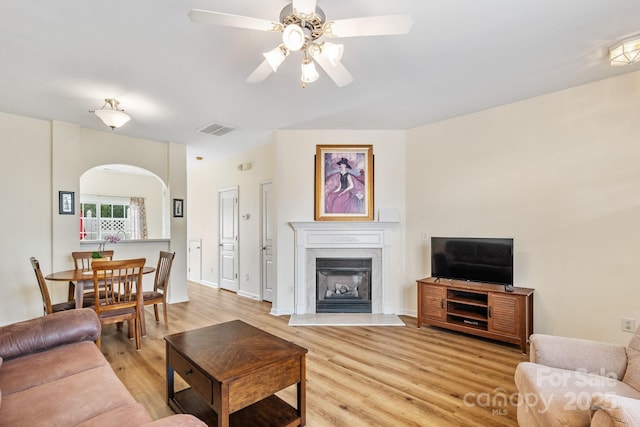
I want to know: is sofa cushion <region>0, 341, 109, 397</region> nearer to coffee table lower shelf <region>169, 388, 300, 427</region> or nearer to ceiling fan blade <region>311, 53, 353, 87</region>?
coffee table lower shelf <region>169, 388, 300, 427</region>

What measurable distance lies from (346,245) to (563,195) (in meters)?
2.52

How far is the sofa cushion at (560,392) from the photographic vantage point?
131cm

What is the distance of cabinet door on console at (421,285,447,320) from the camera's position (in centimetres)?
351

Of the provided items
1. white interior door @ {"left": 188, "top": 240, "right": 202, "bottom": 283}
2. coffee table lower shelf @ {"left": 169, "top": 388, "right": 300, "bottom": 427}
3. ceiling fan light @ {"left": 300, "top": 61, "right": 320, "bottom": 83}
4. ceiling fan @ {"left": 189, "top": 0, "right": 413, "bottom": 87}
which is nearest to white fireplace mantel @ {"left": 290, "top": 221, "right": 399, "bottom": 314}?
coffee table lower shelf @ {"left": 169, "top": 388, "right": 300, "bottom": 427}

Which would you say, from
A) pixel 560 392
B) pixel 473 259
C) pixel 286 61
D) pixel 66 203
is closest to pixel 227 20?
pixel 286 61

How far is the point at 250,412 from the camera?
190cm

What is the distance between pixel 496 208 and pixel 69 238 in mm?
5541

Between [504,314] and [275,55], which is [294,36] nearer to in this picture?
[275,55]

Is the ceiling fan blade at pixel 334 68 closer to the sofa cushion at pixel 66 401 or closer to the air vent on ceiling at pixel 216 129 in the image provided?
the sofa cushion at pixel 66 401

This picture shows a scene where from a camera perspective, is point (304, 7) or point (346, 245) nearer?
point (304, 7)

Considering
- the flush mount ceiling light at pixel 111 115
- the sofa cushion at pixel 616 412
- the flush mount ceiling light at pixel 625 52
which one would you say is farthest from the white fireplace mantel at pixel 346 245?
the sofa cushion at pixel 616 412

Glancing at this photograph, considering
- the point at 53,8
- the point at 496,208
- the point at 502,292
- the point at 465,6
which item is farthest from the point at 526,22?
the point at 53,8

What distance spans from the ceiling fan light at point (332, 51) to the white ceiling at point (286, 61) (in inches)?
13.0

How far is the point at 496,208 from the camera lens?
351 centimetres
